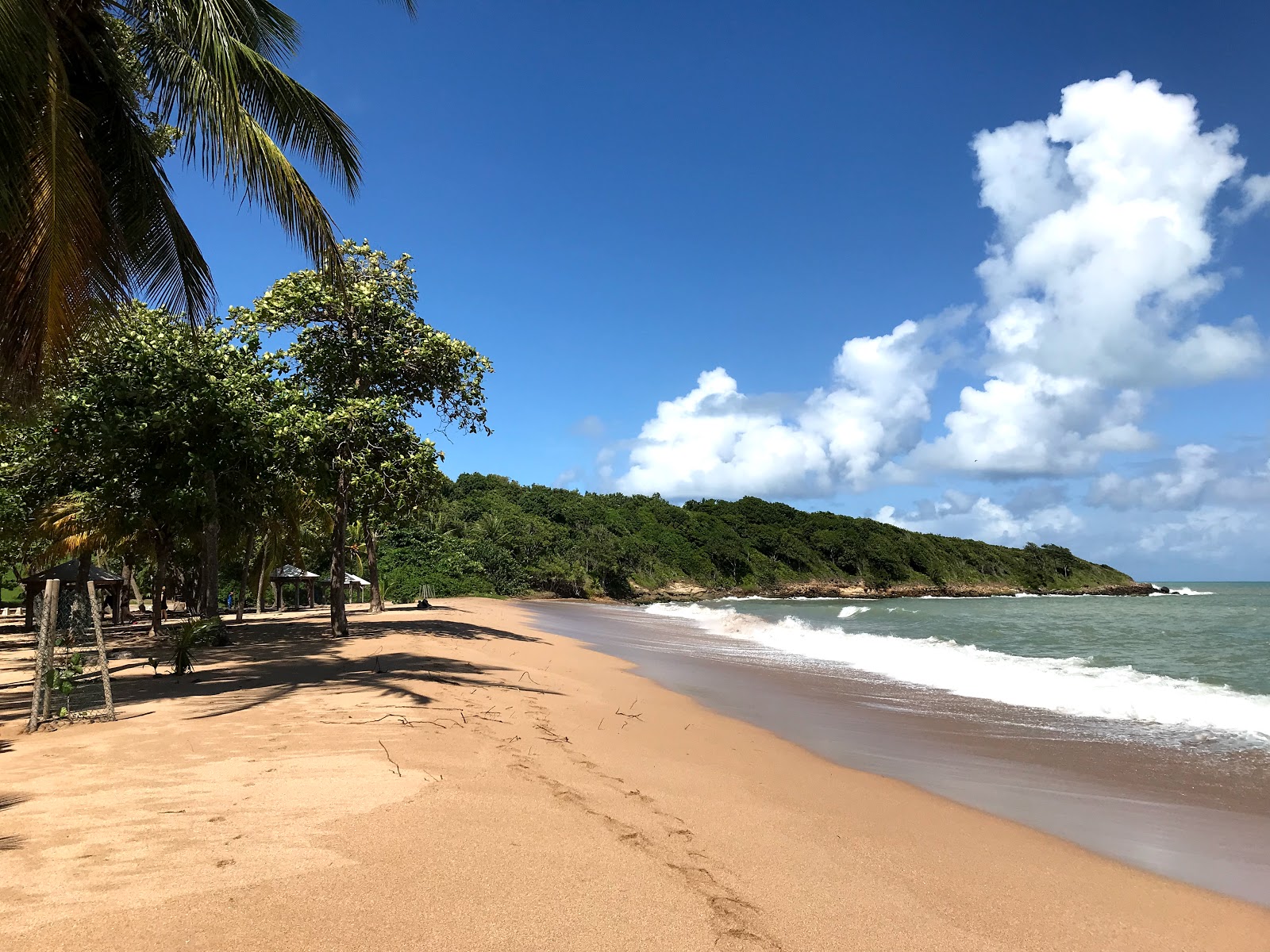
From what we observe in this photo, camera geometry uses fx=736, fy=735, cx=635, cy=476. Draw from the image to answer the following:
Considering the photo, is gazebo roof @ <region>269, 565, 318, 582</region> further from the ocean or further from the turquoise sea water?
the turquoise sea water

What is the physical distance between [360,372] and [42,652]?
9479 mm

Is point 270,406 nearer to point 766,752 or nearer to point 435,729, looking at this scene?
point 435,729

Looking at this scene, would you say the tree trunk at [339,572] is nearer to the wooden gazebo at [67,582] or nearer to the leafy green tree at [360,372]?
the leafy green tree at [360,372]

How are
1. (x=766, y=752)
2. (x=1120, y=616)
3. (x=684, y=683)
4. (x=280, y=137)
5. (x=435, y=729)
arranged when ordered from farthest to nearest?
(x=1120, y=616), (x=684, y=683), (x=280, y=137), (x=766, y=752), (x=435, y=729)

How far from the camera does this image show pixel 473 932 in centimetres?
293

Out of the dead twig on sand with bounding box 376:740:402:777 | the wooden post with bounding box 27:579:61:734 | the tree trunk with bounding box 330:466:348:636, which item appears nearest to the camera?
the dead twig on sand with bounding box 376:740:402:777

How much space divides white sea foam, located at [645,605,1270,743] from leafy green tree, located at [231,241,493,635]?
10.1 metres

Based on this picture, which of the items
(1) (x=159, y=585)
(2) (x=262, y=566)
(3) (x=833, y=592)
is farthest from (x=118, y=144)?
(3) (x=833, y=592)

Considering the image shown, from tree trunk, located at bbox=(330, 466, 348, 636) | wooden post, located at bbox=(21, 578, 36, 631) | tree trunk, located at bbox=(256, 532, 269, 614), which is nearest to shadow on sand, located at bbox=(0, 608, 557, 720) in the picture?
tree trunk, located at bbox=(330, 466, 348, 636)

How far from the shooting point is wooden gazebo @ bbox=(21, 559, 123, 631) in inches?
765

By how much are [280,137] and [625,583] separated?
65116 millimetres

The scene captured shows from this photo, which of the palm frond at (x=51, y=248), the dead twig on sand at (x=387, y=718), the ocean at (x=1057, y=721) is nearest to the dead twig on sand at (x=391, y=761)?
the dead twig on sand at (x=387, y=718)

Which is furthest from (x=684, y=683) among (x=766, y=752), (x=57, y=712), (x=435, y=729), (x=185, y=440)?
(x=185, y=440)

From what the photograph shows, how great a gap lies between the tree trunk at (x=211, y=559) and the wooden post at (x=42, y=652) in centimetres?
757
